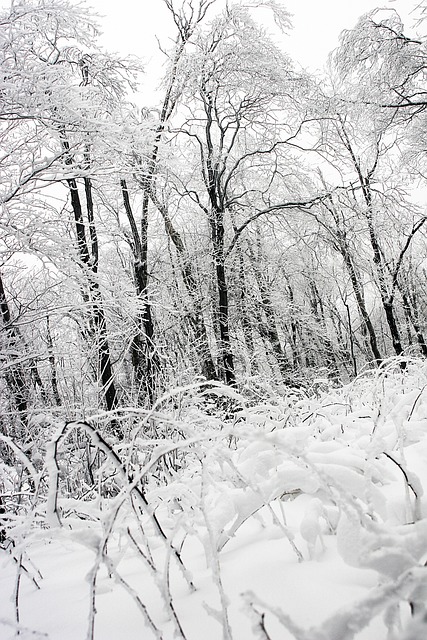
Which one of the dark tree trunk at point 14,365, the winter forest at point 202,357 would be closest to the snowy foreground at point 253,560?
the winter forest at point 202,357

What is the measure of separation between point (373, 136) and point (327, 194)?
184cm

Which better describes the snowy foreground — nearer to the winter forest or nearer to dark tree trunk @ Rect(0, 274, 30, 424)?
the winter forest

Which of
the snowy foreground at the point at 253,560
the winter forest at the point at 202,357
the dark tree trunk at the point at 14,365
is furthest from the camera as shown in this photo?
the dark tree trunk at the point at 14,365

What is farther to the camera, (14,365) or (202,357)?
(202,357)

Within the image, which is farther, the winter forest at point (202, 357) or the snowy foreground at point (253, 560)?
the winter forest at point (202, 357)

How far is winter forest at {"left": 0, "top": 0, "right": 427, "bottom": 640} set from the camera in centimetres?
72

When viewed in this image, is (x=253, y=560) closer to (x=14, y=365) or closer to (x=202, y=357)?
(x=14, y=365)

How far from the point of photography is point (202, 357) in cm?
930

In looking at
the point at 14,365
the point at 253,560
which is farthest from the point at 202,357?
the point at 253,560

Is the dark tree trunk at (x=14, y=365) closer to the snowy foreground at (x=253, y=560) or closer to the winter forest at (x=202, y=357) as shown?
the winter forest at (x=202, y=357)

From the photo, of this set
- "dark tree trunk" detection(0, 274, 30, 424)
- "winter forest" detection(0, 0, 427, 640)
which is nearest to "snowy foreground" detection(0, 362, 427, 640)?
"winter forest" detection(0, 0, 427, 640)

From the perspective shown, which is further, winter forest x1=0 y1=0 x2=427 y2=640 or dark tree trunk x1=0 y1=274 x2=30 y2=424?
dark tree trunk x1=0 y1=274 x2=30 y2=424

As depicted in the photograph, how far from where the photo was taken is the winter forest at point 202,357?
0.72 metres

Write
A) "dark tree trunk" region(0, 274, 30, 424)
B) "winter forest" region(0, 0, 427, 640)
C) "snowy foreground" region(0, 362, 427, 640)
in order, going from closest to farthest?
"snowy foreground" region(0, 362, 427, 640) < "winter forest" region(0, 0, 427, 640) < "dark tree trunk" region(0, 274, 30, 424)
